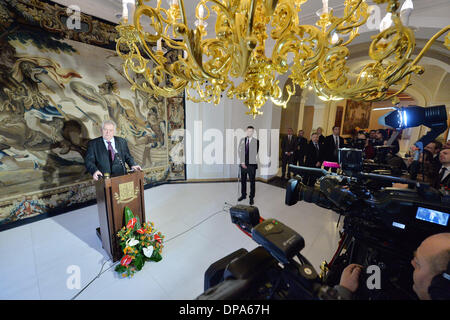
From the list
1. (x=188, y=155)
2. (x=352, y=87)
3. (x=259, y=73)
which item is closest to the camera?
(x=352, y=87)

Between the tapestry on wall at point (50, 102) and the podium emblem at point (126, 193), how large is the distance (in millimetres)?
2413

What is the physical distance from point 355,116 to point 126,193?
15.1 metres

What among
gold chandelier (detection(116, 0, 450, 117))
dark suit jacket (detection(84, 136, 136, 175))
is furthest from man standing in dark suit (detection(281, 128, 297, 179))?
dark suit jacket (detection(84, 136, 136, 175))

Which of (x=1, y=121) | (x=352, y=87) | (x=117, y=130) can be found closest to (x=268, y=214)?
(x=352, y=87)

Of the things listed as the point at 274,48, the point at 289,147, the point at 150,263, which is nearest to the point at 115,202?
the point at 150,263

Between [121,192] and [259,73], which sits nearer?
[259,73]

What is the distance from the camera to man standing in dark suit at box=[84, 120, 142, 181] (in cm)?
263

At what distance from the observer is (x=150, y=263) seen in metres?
2.46

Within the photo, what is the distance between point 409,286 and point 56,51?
583 cm

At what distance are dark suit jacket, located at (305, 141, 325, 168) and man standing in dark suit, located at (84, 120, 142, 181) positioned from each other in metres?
4.77

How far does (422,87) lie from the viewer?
8.98 metres

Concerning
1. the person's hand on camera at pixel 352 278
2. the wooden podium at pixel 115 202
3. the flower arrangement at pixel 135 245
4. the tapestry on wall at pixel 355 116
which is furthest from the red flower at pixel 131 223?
the tapestry on wall at pixel 355 116

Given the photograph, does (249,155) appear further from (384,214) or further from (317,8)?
(317,8)

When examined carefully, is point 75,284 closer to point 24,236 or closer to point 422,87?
point 24,236
